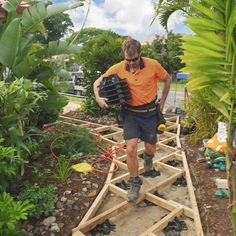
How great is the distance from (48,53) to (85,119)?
3985 mm

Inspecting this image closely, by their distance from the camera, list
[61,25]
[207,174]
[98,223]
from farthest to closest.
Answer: [61,25], [207,174], [98,223]

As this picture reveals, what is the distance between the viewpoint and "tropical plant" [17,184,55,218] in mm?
3188

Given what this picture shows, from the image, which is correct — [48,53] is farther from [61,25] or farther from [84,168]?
[61,25]

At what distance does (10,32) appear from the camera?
349 cm

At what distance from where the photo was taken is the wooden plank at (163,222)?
9.75ft

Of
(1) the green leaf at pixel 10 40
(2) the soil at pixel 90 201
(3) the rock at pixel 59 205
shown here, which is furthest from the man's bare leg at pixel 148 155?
(1) the green leaf at pixel 10 40

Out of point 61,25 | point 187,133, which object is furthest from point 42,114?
point 61,25

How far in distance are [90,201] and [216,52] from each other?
2.56 m

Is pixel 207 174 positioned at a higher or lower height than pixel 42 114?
lower

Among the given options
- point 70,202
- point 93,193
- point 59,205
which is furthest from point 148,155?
point 59,205

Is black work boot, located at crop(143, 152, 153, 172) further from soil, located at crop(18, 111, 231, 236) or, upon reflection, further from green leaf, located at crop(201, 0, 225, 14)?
green leaf, located at crop(201, 0, 225, 14)

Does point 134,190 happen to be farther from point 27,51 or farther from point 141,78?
point 27,51

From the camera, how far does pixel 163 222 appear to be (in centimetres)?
311

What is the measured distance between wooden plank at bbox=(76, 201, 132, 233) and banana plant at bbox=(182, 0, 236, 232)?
1.68 meters
